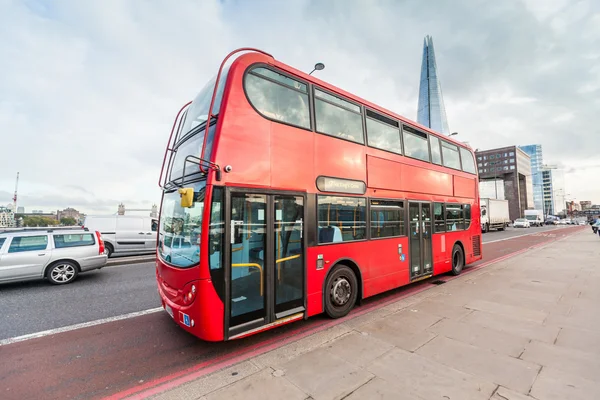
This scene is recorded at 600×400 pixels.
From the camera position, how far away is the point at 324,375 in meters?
3.17

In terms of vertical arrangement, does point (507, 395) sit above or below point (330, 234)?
below

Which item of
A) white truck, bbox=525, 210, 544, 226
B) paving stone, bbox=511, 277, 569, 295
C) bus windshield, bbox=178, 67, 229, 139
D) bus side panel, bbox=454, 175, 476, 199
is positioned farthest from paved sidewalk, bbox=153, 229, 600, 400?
white truck, bbox=525, 210, 544, 226

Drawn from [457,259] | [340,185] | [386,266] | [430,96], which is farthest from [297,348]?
[430,96]

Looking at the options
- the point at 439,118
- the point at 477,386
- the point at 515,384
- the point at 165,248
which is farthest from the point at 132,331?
the point at 439,118

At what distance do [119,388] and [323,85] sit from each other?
17.8 feet

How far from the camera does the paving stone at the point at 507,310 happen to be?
16.1 ft

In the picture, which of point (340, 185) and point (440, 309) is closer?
point (340, 185)

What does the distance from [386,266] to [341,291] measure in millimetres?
1498

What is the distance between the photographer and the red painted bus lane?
3066 millimetres

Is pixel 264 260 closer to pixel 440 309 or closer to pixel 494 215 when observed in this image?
pixel 440 309

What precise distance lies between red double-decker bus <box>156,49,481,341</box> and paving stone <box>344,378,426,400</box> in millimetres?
1503

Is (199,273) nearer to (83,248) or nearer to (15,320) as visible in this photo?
(15,320)

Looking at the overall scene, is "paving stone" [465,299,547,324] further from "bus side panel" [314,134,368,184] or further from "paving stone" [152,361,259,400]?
"paving stone" [152,361,259,400]

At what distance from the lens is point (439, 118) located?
69375 millimetres
